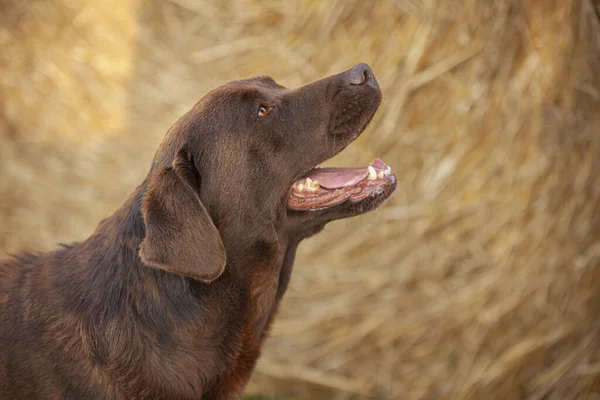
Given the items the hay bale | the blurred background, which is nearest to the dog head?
the blurred background

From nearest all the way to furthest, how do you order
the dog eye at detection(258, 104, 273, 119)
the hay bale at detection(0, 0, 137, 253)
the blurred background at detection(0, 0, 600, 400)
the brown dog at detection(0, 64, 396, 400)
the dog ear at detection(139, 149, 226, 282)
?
the dog ear at detection(139, 149, 226, 282), the brown dog at detection(0, 64, 396, 400), the dog eye at detection(258, 104, 273, 119), the blurred background at detection(0, 0, 600, 400), the hay bale at detection(0, 0, 137, 253)

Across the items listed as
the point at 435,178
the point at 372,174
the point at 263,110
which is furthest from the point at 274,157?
the point at 435,178

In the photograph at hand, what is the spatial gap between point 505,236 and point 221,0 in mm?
2597

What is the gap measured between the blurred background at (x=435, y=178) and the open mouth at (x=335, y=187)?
113 cm

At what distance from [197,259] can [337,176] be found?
851 millimetres

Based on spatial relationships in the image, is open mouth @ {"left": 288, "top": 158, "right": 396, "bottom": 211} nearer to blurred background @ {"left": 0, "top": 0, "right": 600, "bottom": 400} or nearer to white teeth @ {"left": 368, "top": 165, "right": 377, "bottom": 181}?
white teeth @ {"left": 368, "top": 165, "right": 377, "bottom": 181}

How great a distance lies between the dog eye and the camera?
10.4ft

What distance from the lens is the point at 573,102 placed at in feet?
12.7

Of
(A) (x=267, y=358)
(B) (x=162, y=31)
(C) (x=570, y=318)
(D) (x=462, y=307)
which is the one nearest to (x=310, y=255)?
(A) (x=267, y=358)

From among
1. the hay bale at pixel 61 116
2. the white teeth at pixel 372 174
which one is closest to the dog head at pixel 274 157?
the white teeth at pixel 372 174

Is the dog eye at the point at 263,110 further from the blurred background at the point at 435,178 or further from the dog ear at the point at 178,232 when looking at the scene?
the blurred background at the point at 435,178

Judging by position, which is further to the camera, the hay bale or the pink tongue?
the hay bale

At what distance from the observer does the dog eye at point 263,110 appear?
3.18 metres

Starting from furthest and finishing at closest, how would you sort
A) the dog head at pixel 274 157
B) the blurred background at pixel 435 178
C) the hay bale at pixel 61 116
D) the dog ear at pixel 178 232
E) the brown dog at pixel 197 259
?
the hay bale at pixel 61 116 → the blurred background at pixel 435 178 → the dog head at pixel 274 157 → the brown dog at pixel 197 259 → the dog ear at pixel 178 232
